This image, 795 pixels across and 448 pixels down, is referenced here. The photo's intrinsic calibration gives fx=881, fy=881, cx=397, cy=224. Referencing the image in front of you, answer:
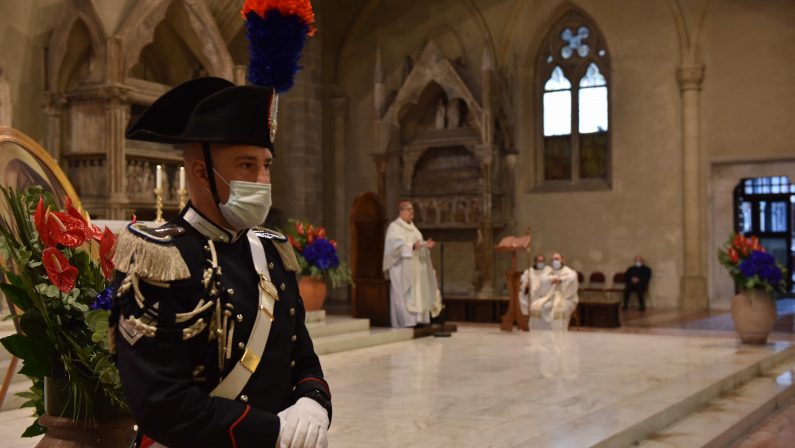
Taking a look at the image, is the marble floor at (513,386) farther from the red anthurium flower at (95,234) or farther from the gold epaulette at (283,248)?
the gold epaulette at (283,248)

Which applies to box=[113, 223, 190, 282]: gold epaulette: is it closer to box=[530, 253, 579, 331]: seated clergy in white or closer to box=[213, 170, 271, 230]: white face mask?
box=[213, 170, 271, 230]: white face mask

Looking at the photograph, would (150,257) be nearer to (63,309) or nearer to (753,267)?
(63,309)

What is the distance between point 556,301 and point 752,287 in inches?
110

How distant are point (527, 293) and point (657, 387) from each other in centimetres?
506

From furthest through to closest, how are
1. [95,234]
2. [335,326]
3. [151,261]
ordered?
[335,326], [95,234], [151,261]

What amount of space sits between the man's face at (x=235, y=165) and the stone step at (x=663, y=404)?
11.6 ft

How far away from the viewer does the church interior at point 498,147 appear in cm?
1155

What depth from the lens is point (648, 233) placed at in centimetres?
1703

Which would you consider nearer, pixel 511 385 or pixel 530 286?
pixel 511 385

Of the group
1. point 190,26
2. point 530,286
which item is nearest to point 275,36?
point 530,286

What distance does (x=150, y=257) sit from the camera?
2160 millimetres

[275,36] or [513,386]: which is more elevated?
[275,36]

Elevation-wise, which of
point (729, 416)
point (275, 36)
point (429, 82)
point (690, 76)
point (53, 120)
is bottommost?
point (729, 416)

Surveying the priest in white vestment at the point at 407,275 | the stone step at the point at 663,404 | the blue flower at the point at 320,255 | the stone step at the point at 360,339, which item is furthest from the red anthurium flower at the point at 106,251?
the priest in white vestment at the point at 407,275
